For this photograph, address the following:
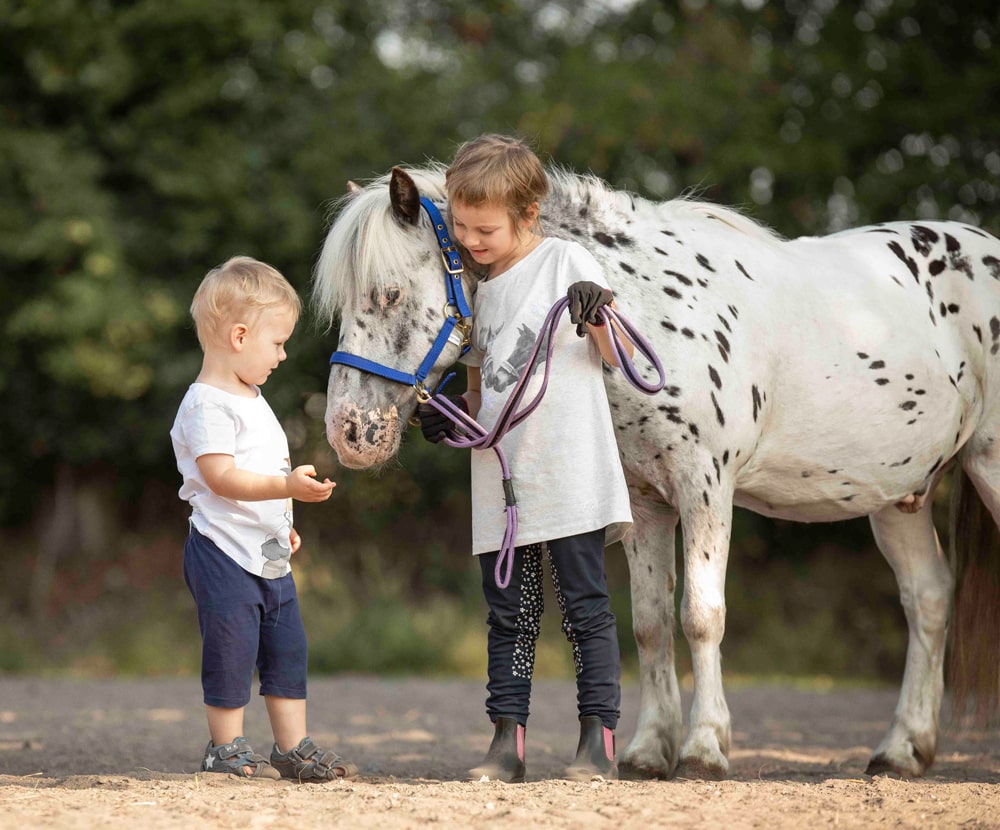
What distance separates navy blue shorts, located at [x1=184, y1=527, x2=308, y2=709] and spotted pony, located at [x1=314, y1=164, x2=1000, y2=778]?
48 centimetres

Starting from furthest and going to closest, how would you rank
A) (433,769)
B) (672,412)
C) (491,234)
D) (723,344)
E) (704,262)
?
(433,769) → (704,262) → (723,344) → (672,412) → (491,234)

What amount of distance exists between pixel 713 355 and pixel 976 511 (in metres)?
1.77

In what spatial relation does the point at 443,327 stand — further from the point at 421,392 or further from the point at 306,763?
the point at 306,763

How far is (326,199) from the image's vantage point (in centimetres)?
1152

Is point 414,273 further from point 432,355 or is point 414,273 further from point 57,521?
point 57,521

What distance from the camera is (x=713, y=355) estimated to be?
3.91 m

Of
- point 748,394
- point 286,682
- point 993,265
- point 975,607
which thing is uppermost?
point 993,265

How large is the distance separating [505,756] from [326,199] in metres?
8.67

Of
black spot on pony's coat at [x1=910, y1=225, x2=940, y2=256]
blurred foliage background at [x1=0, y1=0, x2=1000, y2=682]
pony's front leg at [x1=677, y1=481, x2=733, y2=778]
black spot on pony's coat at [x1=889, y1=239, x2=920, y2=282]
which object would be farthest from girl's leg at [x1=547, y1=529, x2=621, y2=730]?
blurred foliage background at [x1=0, y1=0, x2=1000, y2=682]

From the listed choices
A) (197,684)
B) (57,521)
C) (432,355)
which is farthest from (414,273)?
(57,521)

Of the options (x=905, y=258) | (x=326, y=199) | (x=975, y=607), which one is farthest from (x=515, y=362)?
(x=326, y=199)

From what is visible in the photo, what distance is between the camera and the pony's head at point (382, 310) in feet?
11.9

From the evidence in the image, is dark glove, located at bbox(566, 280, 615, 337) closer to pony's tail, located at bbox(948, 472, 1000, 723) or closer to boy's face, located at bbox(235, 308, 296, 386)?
boy's face, located at bbox(235, 308, 296, 386)

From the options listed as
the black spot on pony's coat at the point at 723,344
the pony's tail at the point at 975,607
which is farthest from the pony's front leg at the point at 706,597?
the pony's tail at the point at 975,607
